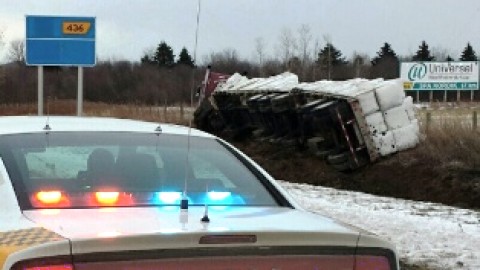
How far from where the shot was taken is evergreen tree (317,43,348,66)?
81.1 m

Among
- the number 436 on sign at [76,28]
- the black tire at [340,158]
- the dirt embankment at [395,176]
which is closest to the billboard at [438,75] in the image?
the dirt embankment at [395,176]

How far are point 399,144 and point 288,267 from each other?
1554 centimetres

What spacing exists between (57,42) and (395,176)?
8914 mm

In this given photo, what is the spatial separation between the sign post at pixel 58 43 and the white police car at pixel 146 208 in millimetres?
15876

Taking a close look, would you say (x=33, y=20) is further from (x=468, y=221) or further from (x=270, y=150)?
(x=468, y=221)

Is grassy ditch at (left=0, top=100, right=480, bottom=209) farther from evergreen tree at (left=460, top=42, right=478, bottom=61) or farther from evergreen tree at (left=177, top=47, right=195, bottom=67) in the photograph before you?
evergreen tree at (left=460, top=42, right=478, bottom=61)

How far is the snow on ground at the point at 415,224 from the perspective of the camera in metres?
8.44

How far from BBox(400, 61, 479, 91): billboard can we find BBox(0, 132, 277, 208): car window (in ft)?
156

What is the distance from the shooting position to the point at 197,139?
15.6 ft

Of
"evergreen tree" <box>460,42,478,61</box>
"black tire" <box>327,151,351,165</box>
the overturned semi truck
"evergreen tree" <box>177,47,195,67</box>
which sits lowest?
"black tire" <box>327,151,351,165</box>

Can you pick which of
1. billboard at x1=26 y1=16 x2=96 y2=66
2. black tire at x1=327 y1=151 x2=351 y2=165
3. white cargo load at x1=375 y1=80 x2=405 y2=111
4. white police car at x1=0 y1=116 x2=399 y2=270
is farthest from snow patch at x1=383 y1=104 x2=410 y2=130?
white police car at x1=0 y1=116 x2=399 y2=270

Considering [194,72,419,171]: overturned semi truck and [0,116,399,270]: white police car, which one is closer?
[0,116,399,270]: white police car

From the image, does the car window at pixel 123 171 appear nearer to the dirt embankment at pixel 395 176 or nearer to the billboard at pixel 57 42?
the dirt embankment at pixel 395 176

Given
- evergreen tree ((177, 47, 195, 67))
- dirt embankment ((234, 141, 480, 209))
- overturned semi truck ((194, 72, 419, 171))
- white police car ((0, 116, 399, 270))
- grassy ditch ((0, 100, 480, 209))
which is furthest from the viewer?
overturned semi truck ((194, 72, 419, 171))
